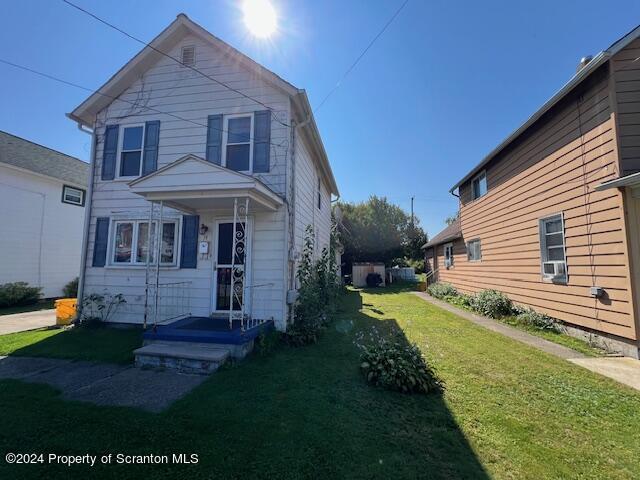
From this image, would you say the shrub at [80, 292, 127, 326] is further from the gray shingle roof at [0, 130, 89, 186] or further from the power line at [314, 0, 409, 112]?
the gray shingle roof at [0, 130, 89, 186]

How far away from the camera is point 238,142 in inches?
281

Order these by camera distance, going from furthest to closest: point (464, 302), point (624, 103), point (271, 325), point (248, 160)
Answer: point (464, 302), point (248, 160), point (271, 325), point (624, 103)

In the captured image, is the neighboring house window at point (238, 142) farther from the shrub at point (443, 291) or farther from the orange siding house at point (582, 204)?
the shrub at point (443, 291)

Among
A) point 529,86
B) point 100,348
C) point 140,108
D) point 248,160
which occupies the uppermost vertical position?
point 529,86

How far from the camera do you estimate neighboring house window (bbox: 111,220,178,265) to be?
7.18m

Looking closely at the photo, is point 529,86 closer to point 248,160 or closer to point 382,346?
point 248,160

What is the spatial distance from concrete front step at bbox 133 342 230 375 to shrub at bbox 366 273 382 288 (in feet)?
54.6

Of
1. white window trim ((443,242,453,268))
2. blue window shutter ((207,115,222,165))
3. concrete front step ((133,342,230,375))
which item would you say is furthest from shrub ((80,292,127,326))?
white window trim ((443,242,453,268))

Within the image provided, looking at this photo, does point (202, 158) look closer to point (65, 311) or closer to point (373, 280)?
point (65, 311)

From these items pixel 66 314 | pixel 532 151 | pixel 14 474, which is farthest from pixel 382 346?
pixel 66 314

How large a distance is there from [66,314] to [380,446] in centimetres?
850

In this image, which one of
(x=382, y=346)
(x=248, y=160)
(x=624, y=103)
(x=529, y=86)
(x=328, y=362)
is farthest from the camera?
(x=529, y=86)

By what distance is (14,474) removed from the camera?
232cm

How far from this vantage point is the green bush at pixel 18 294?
34.7ft
